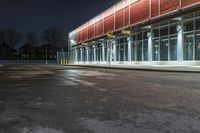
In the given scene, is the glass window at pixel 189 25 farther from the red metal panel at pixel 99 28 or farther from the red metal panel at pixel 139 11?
the red metal panel at pixel 99 28

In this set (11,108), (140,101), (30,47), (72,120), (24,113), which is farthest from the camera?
(30,47)

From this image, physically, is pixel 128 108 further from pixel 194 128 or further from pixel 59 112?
pixel 194 128

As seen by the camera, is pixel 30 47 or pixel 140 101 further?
pixel 30 47

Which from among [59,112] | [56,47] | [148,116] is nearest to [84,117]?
[59,112]

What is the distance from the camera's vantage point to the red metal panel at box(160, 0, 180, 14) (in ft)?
94.1

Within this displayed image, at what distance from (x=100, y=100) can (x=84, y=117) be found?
2110 millimetres

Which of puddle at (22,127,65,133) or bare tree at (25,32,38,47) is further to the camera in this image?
bare tree at (25,32,38,47)

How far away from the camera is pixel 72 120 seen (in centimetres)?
532

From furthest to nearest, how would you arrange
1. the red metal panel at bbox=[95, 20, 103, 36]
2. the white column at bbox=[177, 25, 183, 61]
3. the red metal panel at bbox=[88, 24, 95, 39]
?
the red metal panel at bbox=[88, 24, 95, 39], the red metal panel at bbox=[95, 20, 103, 36], the white column at bbox=[177, 25, 183, 61]

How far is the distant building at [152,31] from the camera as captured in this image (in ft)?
90.1

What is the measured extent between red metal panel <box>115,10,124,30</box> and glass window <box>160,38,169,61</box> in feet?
34.7

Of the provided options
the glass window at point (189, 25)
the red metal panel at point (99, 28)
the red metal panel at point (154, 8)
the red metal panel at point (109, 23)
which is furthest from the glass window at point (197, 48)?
the red metal panel at point (99, 28)

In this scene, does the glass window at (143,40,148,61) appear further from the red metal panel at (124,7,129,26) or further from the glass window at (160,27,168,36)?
the red metal panel at (124,7,129,26)

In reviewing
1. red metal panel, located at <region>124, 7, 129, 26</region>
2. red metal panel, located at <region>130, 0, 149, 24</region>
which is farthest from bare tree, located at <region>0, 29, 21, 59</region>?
red metal panel, located at <region>130, 0, 149, 24</region>
